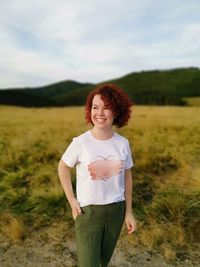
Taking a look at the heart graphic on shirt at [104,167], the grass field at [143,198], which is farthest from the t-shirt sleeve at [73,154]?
the grass field at [143,198]

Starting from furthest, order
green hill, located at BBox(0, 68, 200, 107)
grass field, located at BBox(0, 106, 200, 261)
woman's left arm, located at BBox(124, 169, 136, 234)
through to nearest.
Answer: green hill, located at BBox(0, 68, 200, 107), grass field, located at BBox(0, 106, 200, 261), woman's left arm, located at BBox(124, 169, 136, 234)

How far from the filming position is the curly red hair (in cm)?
236

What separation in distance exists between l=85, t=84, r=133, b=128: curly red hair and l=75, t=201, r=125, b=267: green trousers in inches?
21.9

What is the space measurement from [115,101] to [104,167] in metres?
0.42

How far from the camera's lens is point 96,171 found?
2.28 m

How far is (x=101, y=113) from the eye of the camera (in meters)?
2.36

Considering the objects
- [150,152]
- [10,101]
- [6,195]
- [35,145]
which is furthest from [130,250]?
[10,101]

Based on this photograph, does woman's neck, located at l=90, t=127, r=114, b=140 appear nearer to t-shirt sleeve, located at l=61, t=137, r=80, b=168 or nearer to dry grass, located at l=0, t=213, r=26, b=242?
t-shirt sleeve, located at l=61, t=137, r=80, b=168

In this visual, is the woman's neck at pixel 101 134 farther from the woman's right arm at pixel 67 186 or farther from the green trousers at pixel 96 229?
the green trousers at pixel 96 229

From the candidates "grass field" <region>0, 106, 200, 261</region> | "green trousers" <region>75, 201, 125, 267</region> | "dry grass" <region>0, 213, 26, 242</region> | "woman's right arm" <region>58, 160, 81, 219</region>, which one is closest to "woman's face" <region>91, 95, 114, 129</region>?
"woman's right arm" <region>58, 160, 81, 219</region>

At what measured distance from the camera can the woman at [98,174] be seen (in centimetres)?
231

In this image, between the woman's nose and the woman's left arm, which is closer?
the woman's nose

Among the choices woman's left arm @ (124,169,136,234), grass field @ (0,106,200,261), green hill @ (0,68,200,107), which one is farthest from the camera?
green hill @ (0,68,200,107)

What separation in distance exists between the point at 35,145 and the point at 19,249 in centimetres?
612
